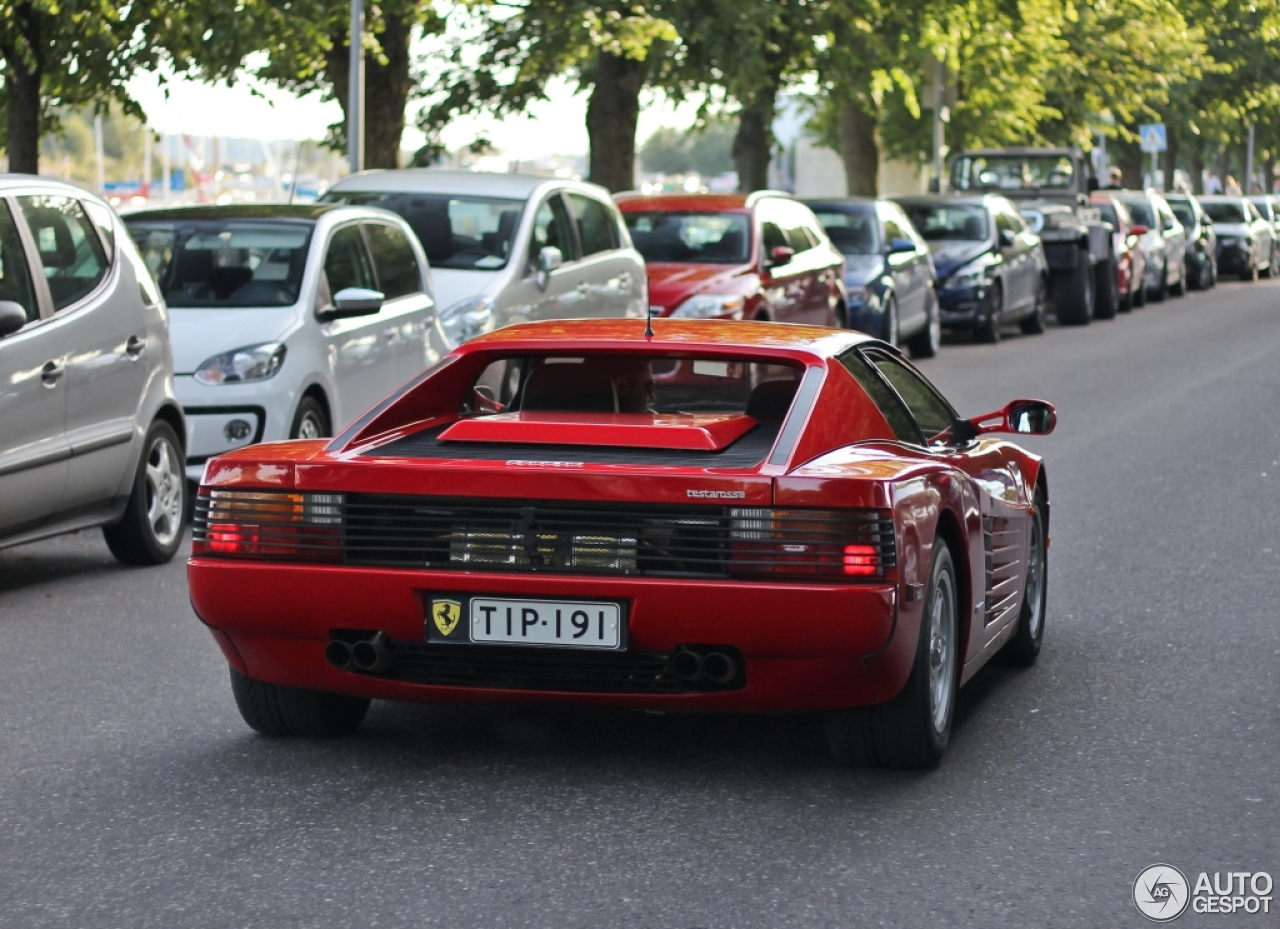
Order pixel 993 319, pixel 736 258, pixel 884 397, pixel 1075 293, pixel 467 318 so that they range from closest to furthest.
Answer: pixel 884 397
pixel 467 318
pixel 736 258
pixel 993 319
pixel 1075 293

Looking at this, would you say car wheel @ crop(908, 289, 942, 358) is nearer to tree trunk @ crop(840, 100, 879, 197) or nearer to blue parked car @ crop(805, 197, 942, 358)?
blue parked car @ crop(805, 197, 942, 358)

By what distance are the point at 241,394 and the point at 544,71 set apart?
60.4 ft

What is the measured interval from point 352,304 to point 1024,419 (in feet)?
17.7

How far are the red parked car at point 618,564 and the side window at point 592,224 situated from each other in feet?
33.1

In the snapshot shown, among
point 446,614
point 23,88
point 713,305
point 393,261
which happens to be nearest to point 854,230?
point 713,305

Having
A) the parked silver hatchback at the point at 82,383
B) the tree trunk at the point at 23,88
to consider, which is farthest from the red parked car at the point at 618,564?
the tree trunk at the point at 23,88

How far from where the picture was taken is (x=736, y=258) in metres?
18.9

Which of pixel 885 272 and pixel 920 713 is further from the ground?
pixel 920 713

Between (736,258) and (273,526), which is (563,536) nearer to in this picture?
(273,526)

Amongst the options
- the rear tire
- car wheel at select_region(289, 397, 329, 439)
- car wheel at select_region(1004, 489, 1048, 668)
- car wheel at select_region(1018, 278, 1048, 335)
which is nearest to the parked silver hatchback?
car wheel at select_region(289, 397, 329, 439)

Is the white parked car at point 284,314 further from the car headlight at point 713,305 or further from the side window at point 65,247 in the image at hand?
the car headlight at point 713,305

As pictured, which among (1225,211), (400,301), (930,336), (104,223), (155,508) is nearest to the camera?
(104,223)

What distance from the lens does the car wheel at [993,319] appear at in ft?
86.3

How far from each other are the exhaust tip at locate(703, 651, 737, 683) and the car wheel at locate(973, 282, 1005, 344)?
2105cm
